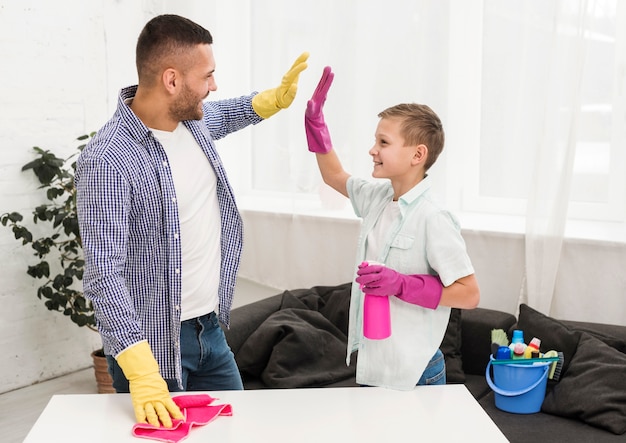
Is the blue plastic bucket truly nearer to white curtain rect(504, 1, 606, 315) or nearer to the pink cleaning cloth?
white curtain rect(504, 1, 606, 315)

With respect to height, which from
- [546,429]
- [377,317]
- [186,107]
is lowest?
[546,429]

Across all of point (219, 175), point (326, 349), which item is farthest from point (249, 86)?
point (219, 175)

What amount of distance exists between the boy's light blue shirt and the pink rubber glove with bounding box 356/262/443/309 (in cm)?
4

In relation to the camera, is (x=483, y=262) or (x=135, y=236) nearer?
(x=135, y=236)

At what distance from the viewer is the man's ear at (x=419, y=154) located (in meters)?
1.88

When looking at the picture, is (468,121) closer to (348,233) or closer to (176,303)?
(348,233)

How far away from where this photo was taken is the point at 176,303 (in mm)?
1758

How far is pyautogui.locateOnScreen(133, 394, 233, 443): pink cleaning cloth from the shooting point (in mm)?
1469

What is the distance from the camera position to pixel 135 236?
1755 mm

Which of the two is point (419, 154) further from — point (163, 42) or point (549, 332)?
point (549, 332)

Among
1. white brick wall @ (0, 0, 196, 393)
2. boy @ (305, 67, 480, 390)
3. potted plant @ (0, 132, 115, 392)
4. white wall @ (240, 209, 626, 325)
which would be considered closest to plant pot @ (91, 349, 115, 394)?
potted plant @ (0, 132, 115, 392)

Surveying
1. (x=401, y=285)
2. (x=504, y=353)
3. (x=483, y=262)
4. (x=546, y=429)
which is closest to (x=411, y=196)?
(x=401, y=285)

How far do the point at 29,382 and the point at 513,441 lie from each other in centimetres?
251

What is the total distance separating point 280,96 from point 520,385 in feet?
4.20
